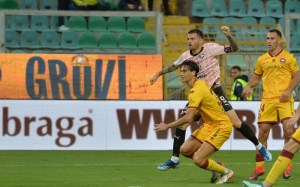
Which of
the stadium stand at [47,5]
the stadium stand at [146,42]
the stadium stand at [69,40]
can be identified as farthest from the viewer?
the stadium stand at [47,5]

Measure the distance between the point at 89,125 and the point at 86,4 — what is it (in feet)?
16.9

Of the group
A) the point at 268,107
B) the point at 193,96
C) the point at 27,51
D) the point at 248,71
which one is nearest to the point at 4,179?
the point at 193,96

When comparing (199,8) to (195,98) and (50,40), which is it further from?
(195,98)

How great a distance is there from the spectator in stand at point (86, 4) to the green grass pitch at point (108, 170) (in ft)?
19.0

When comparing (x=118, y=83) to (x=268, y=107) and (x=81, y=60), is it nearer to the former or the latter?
(x=81, y=60)

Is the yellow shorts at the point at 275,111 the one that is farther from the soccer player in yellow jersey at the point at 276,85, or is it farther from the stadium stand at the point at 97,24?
the stadium stand at the point at 97,24

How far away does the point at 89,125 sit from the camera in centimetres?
2025

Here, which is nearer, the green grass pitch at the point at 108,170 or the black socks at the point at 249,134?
the green grass pitch at the point at 108,170

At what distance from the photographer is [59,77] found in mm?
20656

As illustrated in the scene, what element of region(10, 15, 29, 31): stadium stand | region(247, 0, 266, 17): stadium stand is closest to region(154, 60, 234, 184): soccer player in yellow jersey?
region(10, 15, 29, 31): stadium stand

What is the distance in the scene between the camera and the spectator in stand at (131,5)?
25.0 meters

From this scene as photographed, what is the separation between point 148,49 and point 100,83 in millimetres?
1795

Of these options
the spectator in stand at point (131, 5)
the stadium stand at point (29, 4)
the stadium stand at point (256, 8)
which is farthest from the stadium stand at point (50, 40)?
the stadium stand at point (256, 8)

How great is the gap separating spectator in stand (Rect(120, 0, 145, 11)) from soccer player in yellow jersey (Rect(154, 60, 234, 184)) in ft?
38.6
